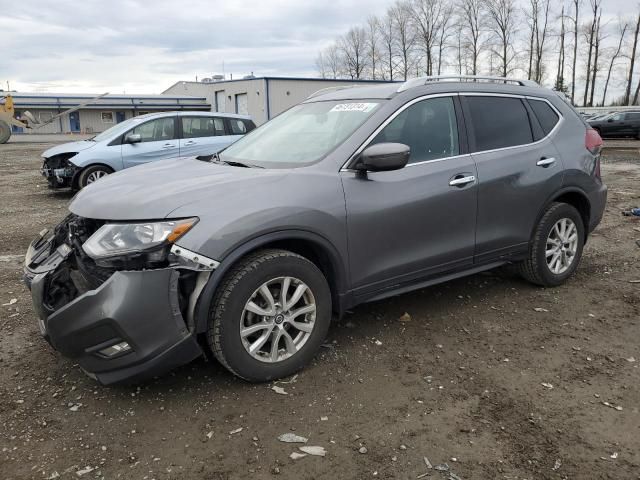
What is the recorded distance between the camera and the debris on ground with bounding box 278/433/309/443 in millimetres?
2746

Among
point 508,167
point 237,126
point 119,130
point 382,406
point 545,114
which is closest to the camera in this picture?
point 382,406

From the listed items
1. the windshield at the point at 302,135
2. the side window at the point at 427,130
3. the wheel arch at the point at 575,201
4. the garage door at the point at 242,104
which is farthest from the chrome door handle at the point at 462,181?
the garage door at the point at 242,104

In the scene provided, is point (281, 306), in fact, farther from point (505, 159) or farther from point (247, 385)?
point (505, 159)

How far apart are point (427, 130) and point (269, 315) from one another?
5.89ft

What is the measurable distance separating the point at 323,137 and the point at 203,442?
212 centimetres

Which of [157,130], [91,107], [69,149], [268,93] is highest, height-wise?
[91,107]

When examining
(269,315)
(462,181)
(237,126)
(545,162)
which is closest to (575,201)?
(545,162)

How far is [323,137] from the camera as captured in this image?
149 inches

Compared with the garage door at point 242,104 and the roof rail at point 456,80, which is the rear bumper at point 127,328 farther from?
the garage door at point 242,104

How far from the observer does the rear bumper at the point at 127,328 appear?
2.74 meters

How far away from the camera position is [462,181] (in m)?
3.93


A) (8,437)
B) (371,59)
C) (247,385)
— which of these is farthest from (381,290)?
(371,59)

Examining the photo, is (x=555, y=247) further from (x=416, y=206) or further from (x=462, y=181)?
(x=416, y=206)

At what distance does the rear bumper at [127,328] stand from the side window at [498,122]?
2586mm
